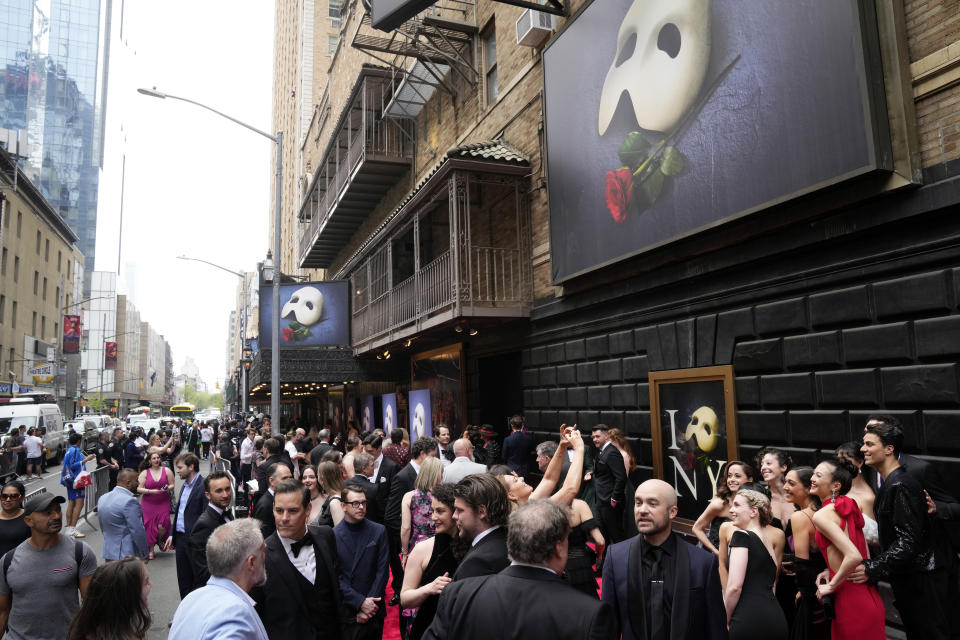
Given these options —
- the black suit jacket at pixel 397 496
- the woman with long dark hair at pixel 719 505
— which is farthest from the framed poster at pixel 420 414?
the woman with long dark hair at pixel 719 505

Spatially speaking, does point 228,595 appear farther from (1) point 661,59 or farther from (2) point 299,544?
(1) point 661,59

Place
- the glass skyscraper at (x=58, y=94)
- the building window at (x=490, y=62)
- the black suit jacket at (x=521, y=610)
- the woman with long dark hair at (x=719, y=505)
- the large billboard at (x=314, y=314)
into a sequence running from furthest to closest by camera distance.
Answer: the glass skyscraper at (x=58, y=94)
the large billboard at (x=314, y=314)
the building window at (x=490, y=62)
the woman with long dark hair at (x=719, y=505)
the black suit jacket at (x=521, y=610)

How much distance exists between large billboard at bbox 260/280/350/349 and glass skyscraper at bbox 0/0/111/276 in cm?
8632

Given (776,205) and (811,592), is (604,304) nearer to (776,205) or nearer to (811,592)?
(776,205)

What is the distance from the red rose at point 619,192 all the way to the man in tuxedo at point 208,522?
7.05m

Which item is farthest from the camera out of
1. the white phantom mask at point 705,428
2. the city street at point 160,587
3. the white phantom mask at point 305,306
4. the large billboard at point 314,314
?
the white phantom mask at point 305,306

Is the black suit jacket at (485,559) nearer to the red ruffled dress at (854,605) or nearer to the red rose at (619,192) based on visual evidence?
the red ruffled dress at (854,605)

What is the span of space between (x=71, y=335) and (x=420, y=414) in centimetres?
5429

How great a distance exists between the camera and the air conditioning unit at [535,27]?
12922 mm

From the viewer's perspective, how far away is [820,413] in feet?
23.5

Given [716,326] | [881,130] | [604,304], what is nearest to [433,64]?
[604,304]

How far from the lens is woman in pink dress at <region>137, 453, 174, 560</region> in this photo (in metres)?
10.1

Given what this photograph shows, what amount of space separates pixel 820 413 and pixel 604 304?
15.4 feet

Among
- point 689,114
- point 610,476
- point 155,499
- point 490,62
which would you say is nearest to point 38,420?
point 155,499
